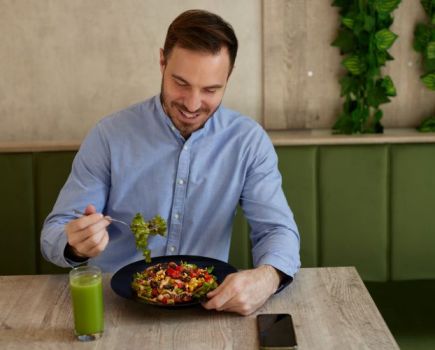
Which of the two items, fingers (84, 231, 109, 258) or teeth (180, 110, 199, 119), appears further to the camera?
teeth (180, 110, 199, 119)

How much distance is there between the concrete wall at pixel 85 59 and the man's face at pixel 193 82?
0.77 meters

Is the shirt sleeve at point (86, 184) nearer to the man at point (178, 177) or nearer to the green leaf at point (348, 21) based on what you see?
the man at point (178, 177)

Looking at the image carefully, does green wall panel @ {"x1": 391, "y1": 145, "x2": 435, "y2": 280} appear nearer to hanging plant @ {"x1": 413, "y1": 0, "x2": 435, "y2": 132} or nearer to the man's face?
hanging plant @ {"x1": 413, "y1": 0, "x2": 435, "y2": 132}

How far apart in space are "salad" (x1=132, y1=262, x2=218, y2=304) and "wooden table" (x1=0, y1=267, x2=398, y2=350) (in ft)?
0.15

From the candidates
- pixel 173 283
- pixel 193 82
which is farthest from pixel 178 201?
pixel 173 283

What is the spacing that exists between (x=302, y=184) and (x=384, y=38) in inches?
25.9

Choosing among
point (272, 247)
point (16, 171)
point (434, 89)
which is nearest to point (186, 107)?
point (272, 247)

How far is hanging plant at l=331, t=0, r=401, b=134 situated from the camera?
8.18 ft

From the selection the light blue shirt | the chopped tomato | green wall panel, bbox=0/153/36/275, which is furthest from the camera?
green wall panel, bbox=0/153/36/275

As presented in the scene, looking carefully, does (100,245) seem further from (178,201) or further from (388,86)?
(388,86)

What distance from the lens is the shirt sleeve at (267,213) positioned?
5.42 ft

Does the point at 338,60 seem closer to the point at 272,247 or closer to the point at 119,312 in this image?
the point at 272,247

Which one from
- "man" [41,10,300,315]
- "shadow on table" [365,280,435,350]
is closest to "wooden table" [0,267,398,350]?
"man" [41,10,300,315]

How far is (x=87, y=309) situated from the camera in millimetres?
1310
